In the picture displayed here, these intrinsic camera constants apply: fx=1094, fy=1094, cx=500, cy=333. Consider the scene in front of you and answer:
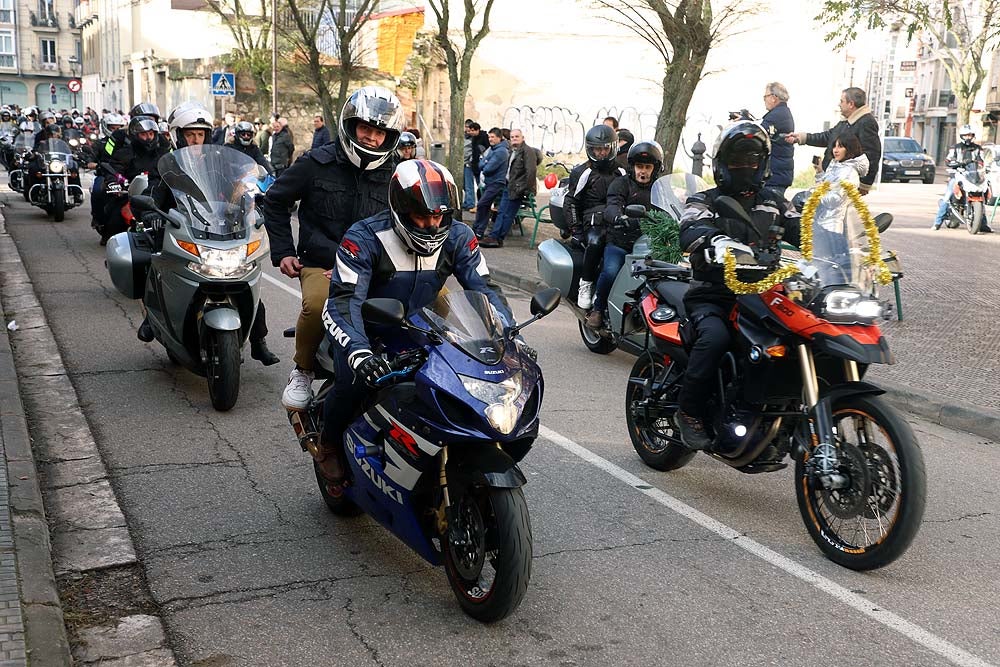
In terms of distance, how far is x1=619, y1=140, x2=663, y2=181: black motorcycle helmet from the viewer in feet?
30.7

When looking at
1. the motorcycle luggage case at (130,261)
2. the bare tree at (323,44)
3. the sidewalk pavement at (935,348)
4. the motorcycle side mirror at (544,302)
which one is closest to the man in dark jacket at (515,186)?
the sidewalk pavement at (935,348)

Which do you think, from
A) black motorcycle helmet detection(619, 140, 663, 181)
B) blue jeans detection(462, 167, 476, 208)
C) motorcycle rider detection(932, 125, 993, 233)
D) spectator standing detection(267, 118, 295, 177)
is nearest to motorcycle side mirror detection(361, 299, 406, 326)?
black motorcycle helmet detection(619, 140, 663, 181)

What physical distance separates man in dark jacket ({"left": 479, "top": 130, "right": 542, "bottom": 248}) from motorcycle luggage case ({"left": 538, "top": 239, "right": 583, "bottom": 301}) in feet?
23.0

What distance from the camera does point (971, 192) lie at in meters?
20.1

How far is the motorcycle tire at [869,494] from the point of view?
4.42 m

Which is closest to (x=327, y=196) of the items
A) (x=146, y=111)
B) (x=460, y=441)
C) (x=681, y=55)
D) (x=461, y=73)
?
(x=460, y=441)

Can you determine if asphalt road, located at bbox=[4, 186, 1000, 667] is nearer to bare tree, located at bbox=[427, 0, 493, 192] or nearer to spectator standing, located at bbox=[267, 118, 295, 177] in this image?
bare tree, located at bbox=[427, 0, 493, 192]

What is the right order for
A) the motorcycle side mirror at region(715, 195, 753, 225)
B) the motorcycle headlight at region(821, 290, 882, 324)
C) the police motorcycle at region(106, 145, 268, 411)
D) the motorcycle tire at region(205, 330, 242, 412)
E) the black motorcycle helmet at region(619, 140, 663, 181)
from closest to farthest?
the motorcycle headlight at region(821, 290, 882, 324), the motorcycle side mirror at region(715, 195, 753, 225), the motorcycle tire at region(205, 330, 242, 412), the police motorcycle at region(106, 145, 268, 411), the black motorcycle helmet at region(619, 140, 663, 181)

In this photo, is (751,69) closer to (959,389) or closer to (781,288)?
(959,389)

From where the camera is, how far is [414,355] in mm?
4090

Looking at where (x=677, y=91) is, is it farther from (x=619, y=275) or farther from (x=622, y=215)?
(x=619, y=275)

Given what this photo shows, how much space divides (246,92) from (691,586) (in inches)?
1507

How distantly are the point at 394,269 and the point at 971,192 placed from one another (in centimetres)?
1818

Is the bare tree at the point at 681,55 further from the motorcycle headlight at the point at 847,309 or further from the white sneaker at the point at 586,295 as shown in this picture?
the motorcycle headlight at the point at 847,309
